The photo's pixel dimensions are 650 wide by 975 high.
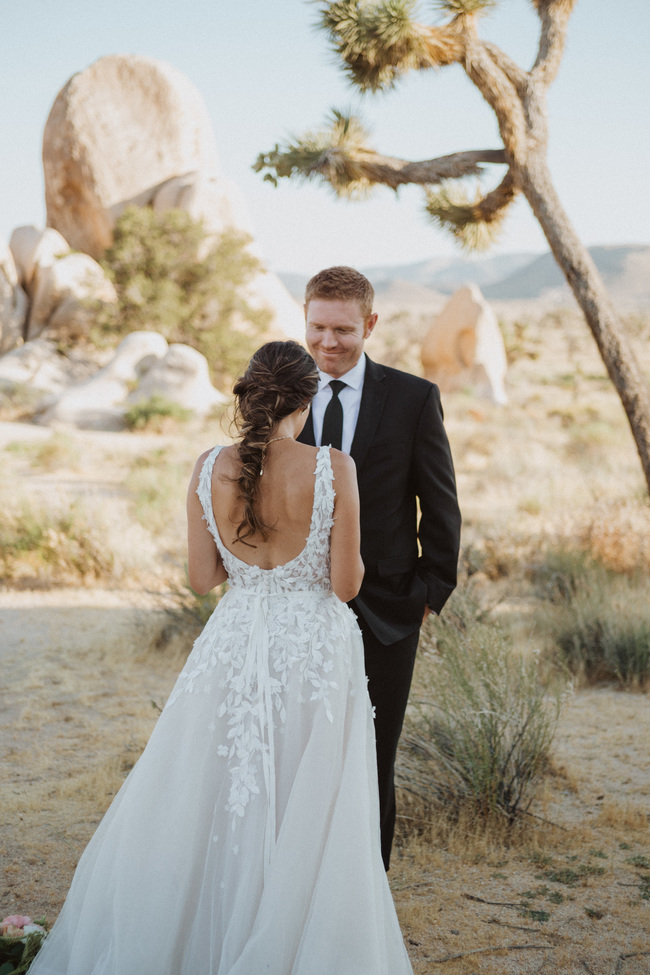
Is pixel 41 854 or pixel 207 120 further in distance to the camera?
pixel 207 120

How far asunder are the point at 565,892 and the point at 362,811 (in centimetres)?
136

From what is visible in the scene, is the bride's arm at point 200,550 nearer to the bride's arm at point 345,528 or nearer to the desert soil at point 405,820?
the bride's arm at point 345,528

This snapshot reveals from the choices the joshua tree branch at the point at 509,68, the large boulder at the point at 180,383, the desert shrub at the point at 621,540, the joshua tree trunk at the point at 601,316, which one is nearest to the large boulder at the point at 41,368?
the large boulder at the point at 180,383

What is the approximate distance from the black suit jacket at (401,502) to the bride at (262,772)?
0.39 metres

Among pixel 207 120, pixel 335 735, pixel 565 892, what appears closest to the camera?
pixel 335 735

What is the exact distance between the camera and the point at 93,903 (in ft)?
6.86

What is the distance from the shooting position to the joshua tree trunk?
5641 mm

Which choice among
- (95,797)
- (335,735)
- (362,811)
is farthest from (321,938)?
(95,797)

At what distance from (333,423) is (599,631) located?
3.74m

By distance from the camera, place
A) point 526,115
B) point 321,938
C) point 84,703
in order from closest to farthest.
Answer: point 321,938 < point 84,703 < point 526,115

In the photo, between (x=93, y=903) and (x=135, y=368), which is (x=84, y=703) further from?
(x=135, y=368)

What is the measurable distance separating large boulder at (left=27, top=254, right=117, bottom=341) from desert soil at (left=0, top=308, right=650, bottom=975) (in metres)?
12.4

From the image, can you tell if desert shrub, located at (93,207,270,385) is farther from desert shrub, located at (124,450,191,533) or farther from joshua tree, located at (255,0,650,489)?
joshua tree, located at (255,0,650,489)

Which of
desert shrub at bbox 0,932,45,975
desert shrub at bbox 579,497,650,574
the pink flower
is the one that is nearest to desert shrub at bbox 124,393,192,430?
desert shrub at bbox 579,497,650,574
